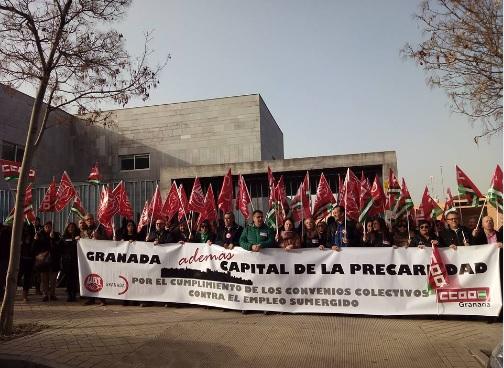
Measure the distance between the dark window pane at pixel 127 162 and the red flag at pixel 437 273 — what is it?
25.2 meters

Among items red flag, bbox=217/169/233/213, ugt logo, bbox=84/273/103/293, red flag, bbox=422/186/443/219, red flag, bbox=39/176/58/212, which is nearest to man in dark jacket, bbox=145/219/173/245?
ugt logo, bbox=84/273/103/293

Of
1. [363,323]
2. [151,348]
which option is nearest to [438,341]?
[363,323]

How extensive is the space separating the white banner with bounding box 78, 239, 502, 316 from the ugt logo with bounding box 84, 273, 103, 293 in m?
0.02

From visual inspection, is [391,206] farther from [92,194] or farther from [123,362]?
[92,194]

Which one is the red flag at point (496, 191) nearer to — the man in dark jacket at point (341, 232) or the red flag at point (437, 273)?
the red flag at point (437, 273)

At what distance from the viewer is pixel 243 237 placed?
27.7ft

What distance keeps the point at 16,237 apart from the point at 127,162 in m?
23.6

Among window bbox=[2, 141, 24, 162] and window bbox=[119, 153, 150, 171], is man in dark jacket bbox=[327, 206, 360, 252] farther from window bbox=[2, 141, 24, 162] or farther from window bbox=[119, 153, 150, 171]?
window bbox=[119, 153, 150, 171]

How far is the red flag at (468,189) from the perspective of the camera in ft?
27.6

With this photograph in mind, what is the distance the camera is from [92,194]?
16.5m

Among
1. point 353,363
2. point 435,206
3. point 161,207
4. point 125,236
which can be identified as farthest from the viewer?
point 435,206

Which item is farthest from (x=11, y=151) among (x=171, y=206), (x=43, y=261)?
(x=171, y=206)

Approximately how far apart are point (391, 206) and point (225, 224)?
3840mm

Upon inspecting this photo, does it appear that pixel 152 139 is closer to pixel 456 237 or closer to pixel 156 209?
pixel 156 209
